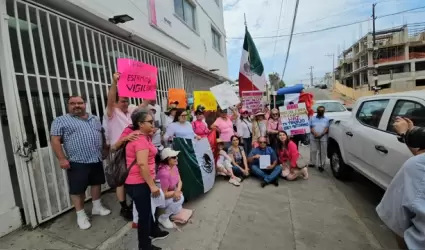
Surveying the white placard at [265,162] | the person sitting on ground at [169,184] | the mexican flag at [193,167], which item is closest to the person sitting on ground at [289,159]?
the white placard at [265,162]

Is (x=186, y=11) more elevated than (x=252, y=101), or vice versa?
(x=186, y=11)

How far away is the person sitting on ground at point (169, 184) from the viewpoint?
3.14 m

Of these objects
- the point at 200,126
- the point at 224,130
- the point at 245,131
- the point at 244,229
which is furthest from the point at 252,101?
the point at 244,229

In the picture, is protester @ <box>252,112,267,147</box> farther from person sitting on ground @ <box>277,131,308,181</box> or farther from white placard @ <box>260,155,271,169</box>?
white placard @ <box>260,155,271,169</box>

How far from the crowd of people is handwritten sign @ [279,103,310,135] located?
0.73 ft

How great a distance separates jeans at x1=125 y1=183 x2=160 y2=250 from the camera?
93.5 inches

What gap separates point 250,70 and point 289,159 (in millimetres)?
3189

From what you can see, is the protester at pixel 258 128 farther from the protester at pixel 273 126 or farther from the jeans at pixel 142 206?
the jeans at pixel 142 206

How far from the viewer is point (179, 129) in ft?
13.8

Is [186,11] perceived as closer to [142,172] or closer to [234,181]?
[234,181]

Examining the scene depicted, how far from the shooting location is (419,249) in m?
1.34

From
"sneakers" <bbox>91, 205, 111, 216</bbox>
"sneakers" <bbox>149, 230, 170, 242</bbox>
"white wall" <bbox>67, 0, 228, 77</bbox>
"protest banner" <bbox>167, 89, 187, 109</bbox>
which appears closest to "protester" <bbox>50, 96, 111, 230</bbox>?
"sneakers" <bbox>91, 205, 111, 216</bbox>

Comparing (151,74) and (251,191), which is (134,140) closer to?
(151,74)

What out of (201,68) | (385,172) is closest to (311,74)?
(201,68)
